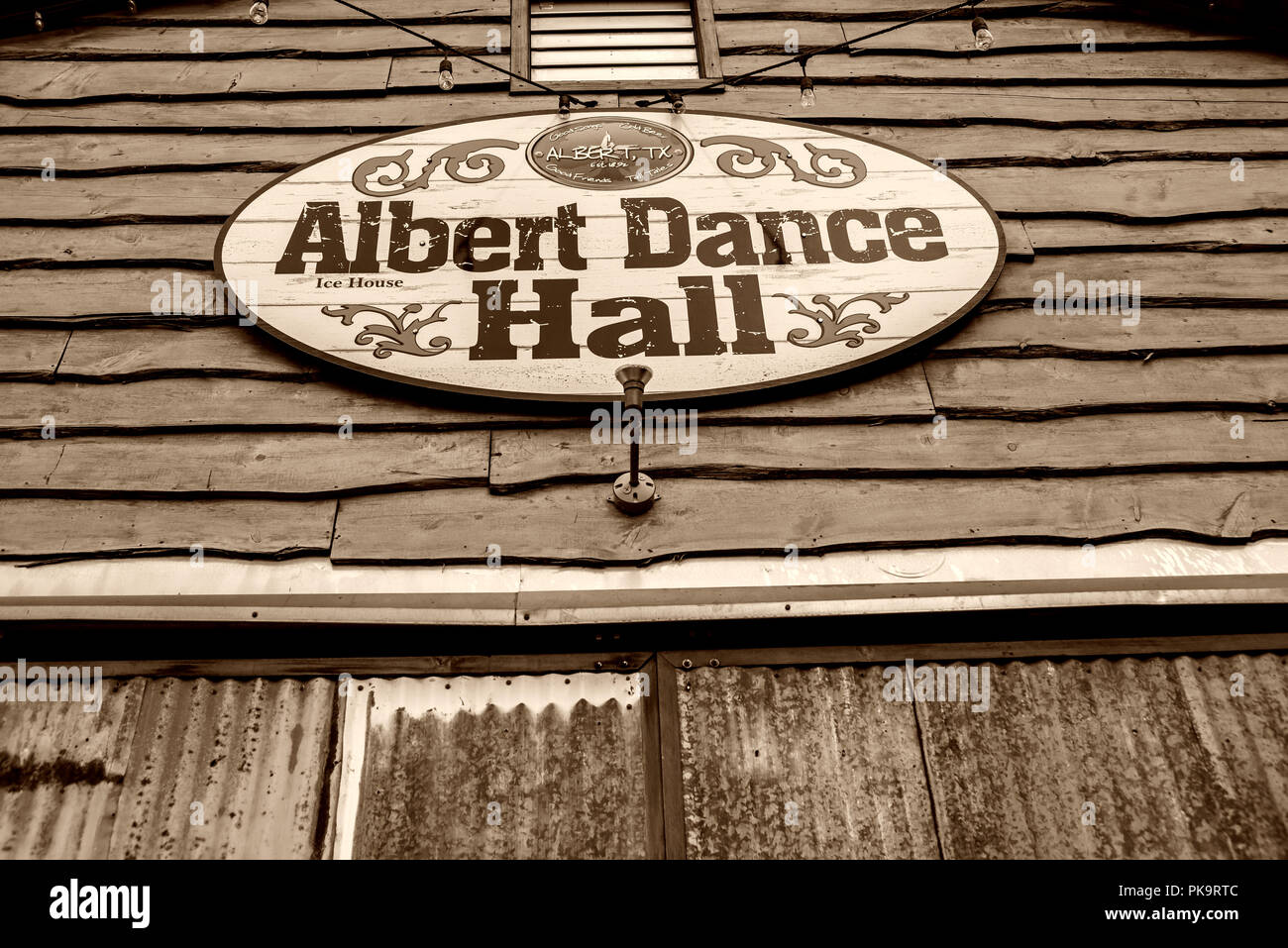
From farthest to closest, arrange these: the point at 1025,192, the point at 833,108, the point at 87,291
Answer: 1. the point at 833,108
2. the point at 1025,192
3. the point at 87,291

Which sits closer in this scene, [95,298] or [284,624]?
[284,624]

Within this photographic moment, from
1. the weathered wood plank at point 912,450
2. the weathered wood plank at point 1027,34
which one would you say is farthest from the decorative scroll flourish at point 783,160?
the weathered wood plank at point 912,450

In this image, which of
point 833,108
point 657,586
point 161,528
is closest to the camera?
point 657,586

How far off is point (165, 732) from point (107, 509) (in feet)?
2.44

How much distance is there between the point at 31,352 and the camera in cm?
311

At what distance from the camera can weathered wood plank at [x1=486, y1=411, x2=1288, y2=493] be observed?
2.84 metres

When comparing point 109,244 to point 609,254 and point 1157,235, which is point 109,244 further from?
point 1157,235

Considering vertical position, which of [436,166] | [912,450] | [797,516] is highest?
[436,166]

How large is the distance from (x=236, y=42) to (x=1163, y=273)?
3.73m

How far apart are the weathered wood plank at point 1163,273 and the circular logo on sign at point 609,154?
1.27 meters

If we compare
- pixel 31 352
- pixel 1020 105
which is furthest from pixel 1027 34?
pixel 31 352
